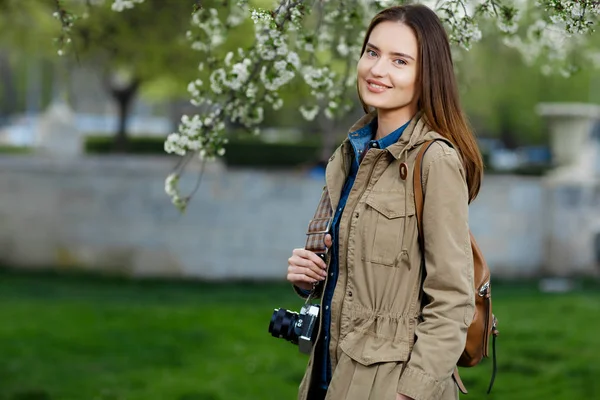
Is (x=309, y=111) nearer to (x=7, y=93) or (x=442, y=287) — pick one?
(x=442, y=287)

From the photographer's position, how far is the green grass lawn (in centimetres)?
686

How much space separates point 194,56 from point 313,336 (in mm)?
12700

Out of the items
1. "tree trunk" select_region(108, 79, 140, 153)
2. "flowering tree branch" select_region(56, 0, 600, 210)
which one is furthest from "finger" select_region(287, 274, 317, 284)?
"tree trunk" select_region(108, 79, 140, 153)

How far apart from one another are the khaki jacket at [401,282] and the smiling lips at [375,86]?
0.14 metres

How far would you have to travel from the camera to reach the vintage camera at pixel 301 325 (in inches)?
101

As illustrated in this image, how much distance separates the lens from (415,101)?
102 inches

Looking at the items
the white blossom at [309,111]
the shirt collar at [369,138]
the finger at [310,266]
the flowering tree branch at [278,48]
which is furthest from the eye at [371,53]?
the white blossom at [309,111]

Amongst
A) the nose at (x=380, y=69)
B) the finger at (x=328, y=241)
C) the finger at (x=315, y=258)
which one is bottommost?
the finger at (x=315, y=258)

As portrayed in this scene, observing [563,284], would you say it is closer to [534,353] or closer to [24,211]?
[534,353]

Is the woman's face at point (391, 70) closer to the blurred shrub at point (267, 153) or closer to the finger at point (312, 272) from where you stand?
the finger at point (312, 272)

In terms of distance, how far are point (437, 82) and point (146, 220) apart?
10105 mm

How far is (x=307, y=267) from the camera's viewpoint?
2.56m

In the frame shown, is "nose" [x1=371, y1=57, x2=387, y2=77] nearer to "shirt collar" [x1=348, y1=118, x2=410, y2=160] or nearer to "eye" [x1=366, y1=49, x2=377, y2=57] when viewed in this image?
"eye" [x1=366, y1=49, x2=377, y2=57]

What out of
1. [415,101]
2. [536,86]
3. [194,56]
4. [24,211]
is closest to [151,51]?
[194,56]
